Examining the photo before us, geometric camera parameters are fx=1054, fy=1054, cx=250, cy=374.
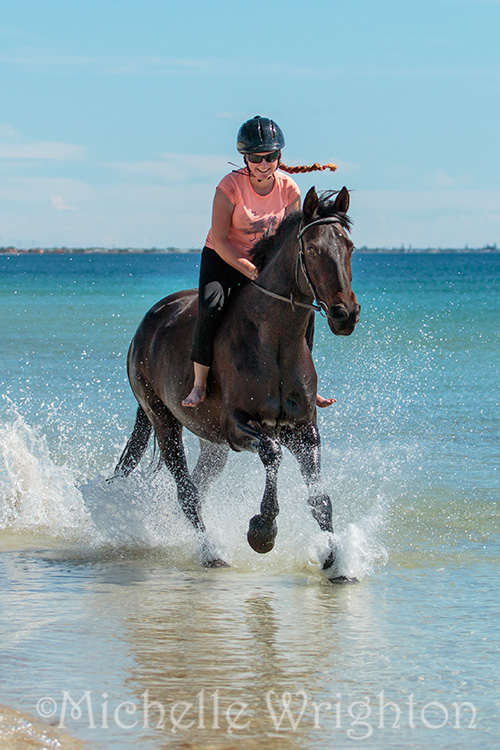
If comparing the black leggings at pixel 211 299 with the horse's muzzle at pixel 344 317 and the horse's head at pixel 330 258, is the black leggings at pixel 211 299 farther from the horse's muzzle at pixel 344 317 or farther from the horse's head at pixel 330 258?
the horse's muzzle at pixel 344 317

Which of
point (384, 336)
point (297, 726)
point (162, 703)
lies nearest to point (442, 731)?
point (297, 726)

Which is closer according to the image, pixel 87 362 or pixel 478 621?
pixel 478 621

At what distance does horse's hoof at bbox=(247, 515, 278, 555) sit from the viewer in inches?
239

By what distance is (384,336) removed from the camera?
29703 mm

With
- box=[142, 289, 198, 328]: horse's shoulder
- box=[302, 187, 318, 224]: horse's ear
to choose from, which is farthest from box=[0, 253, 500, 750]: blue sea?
box=[302, 187, 318, 224]: horse's ear

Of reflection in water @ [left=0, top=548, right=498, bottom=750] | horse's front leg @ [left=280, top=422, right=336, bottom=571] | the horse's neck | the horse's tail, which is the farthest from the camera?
the horse's tail

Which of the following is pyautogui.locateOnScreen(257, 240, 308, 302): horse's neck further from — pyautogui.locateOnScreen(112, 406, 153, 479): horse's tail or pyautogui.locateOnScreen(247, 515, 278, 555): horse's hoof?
pyautogui.locateOnScreen(112, 406, 153, 479): horse's tail

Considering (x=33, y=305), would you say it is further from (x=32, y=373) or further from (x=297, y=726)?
(x=297, y=726)

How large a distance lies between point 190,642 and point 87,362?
1565 centimetres

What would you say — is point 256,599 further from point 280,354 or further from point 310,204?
point 310,204

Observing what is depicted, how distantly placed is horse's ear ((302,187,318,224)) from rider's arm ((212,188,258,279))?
664 mm

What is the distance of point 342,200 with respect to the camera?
19.0 ft

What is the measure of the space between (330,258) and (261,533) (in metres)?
1.66

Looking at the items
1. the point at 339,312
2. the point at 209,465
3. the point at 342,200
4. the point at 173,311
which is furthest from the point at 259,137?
the point at 209,465
